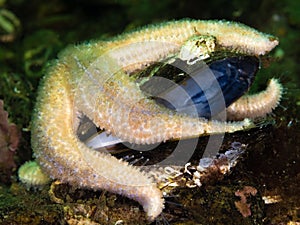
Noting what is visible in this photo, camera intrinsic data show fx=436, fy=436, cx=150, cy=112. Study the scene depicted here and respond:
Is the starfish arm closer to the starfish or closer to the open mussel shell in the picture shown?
the starfish

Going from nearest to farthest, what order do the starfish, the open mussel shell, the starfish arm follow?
the starfish → the open mussel shell → the starfish arm

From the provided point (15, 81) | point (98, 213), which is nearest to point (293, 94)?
point (98, 213)

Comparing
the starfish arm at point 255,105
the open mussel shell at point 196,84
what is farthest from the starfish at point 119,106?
the open mussel shell at point 196,84

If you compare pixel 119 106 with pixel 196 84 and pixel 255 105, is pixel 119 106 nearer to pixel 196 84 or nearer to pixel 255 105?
pixel 196 84

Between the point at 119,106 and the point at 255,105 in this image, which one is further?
the point at 255,105

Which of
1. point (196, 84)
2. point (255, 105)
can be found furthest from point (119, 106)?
point (255, 105)

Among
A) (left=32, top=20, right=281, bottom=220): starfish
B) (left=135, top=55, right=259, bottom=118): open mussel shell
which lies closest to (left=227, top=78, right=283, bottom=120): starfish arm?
(left=32, top=20, right=281, bottom=220): starfish

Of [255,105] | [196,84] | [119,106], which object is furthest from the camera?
[255,105]

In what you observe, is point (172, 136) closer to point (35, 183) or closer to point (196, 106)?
point (196, 106)

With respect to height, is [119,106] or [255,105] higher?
[119,106]
